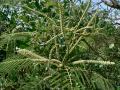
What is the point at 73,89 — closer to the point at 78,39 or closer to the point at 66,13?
the point at 78,39

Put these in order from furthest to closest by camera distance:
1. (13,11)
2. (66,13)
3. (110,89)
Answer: (13,11), (66,13), (110,89)

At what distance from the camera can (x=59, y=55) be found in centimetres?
195

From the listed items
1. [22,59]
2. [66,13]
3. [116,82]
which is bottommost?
[116,82]

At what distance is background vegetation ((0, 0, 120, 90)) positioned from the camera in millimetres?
1843

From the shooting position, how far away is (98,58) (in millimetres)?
2156

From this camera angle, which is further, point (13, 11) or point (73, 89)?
point (13, 11)

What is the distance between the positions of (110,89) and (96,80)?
75 mm

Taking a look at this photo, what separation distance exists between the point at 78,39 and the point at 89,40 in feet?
0.34

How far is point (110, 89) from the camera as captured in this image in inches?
72.9

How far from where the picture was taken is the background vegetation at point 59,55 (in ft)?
6.05

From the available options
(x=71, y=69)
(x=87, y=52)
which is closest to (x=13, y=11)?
(x=87, y=52)

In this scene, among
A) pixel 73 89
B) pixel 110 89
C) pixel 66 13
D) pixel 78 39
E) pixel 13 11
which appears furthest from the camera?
pixel 13 11

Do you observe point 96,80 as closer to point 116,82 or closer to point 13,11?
point 116,82

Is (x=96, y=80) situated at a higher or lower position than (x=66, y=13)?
lower
